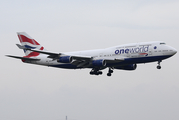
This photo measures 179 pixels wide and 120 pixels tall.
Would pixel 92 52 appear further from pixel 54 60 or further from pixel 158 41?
pixel 158 41

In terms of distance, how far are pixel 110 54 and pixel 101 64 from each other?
2928 millimetres

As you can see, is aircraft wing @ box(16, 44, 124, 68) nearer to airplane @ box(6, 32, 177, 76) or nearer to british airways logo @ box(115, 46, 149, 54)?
airplane @ box(6, 32, 177, 76)

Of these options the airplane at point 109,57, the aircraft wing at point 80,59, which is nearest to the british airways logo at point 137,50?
the airplane at point 109,57

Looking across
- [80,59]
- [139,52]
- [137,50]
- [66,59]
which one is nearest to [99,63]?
[80,59]

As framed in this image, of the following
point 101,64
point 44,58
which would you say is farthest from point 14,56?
point 101,64

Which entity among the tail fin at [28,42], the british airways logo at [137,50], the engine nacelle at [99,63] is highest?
the tail fin at [28,42]

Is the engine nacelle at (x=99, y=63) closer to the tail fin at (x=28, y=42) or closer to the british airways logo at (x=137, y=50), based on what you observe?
the british airways logo at (x=137, y=50)

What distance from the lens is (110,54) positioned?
68.6 metres

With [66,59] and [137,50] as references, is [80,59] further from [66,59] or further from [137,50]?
[137,50]

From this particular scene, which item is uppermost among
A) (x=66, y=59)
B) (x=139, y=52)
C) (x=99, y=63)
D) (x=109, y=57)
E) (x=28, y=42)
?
(x=28, y=42)

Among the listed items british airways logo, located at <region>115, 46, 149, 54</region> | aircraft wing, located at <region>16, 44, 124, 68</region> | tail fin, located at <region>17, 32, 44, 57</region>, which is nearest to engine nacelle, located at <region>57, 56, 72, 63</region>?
aircraft wing, located at <region>16, 44, 124, 68</region>

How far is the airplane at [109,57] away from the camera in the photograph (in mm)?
64875

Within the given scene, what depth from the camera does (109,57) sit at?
2699 inches

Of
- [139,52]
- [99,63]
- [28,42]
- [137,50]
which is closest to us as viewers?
[139,52]
